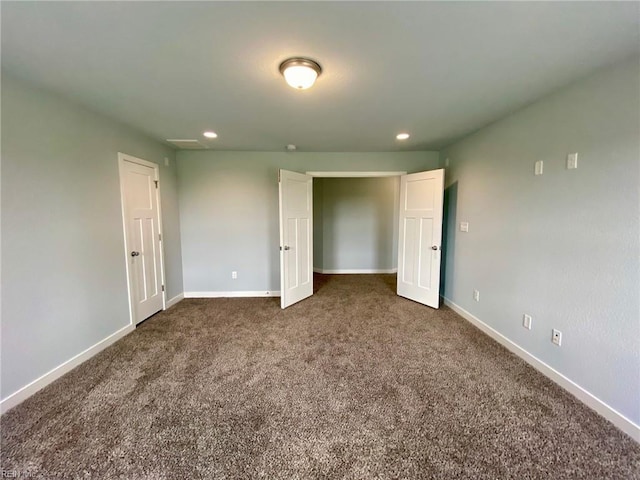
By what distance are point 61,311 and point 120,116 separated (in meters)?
1.91

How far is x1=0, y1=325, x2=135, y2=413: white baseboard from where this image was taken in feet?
5.94

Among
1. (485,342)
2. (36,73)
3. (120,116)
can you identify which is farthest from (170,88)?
(485,342)

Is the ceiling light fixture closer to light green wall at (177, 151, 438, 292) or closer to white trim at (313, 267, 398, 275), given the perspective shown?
light green wall at (177, 151, 438, 292)

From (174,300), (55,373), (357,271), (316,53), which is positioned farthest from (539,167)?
(174,300)

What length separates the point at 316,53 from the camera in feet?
5.14

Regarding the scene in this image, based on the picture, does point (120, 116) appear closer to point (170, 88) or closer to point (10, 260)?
point (170, 88)

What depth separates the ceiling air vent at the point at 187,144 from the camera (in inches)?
136

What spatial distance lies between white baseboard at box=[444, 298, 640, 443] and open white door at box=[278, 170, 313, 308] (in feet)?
7.92

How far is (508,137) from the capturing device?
8.51ft

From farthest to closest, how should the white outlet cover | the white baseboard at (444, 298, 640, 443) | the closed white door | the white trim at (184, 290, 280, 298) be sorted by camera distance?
1. the white trim at (184, 290, 280, 298)
2. the closed white door
3. the white outlet cover
4. the white baseboard at (444, 298, 640, 443)

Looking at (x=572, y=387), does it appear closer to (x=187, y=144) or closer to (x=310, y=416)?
(x=310, y=416)

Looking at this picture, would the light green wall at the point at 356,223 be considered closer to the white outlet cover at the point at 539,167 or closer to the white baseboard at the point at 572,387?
the white baseboard at the point at 572,387

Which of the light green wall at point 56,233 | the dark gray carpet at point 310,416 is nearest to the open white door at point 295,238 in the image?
the dark gray carpet at point 310,416

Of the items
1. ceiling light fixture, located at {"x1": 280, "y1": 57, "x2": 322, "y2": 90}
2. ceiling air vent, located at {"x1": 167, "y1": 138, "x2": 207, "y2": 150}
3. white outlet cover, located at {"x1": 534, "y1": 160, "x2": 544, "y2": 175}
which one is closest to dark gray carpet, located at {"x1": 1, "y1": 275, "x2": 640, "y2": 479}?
white outlet cover, located at {"x1": 534, "y1": 160, "x2": 544, "y2": 175}
